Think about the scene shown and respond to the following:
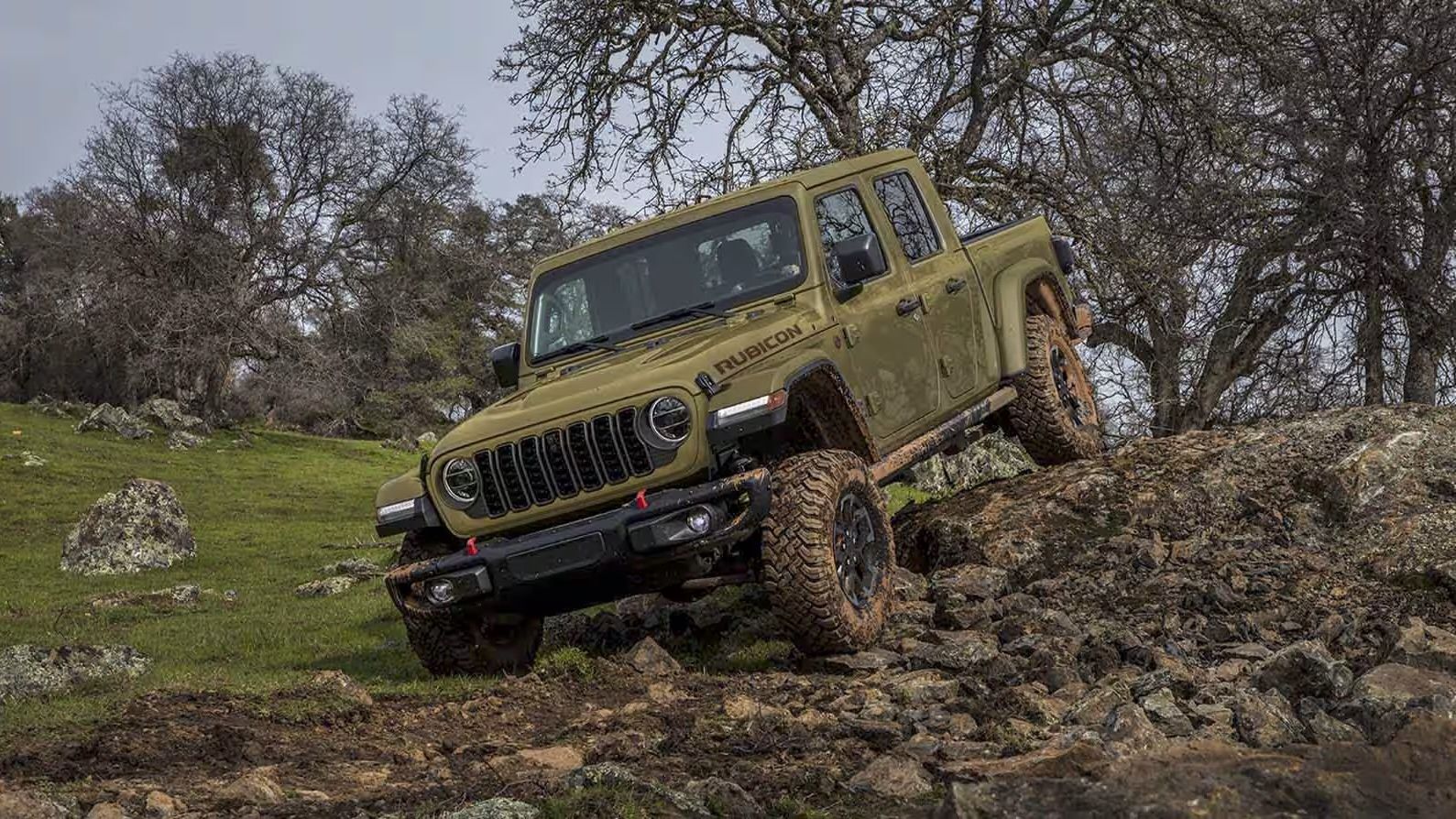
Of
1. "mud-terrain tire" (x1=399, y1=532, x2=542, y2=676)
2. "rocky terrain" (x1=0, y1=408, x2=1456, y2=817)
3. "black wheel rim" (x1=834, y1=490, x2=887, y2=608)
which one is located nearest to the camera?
"rocky terrain" (x1=0, y1=408, x2=1456, y2=817)

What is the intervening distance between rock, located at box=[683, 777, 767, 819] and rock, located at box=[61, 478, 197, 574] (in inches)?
559

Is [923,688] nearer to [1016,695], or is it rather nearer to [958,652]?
[1016,695]

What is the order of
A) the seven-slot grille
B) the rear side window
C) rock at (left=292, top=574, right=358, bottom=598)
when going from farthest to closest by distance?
rock at (left=292, top=574, right=358, bottom=598) < the rear side window < the seven-slot grille

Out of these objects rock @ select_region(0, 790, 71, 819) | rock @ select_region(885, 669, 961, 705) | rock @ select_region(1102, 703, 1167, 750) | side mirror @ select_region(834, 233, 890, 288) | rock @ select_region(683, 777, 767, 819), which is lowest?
rock @ select_region(885, 669, 961, 705)

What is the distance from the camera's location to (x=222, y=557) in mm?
17281

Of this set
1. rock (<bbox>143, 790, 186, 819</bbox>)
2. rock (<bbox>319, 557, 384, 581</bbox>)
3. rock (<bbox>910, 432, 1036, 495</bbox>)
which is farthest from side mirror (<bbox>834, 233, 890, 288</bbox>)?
rock (<bbox>910, 432, 1036, 495</bbox>)

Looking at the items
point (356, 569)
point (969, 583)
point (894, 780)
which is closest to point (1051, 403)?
point (969, 583)

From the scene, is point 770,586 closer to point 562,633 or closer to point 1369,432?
point 562,633

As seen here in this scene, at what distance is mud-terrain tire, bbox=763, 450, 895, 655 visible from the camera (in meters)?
5.75

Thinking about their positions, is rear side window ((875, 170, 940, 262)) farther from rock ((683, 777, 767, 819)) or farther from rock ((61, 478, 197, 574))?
rock ((61, 478, 197, 574))

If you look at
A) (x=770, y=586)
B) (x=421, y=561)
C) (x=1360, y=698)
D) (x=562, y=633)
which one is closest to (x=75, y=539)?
(x=562, y=633)

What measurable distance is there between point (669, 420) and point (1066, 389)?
14.2 feet

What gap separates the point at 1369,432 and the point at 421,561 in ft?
18.4

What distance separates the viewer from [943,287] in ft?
26.2
